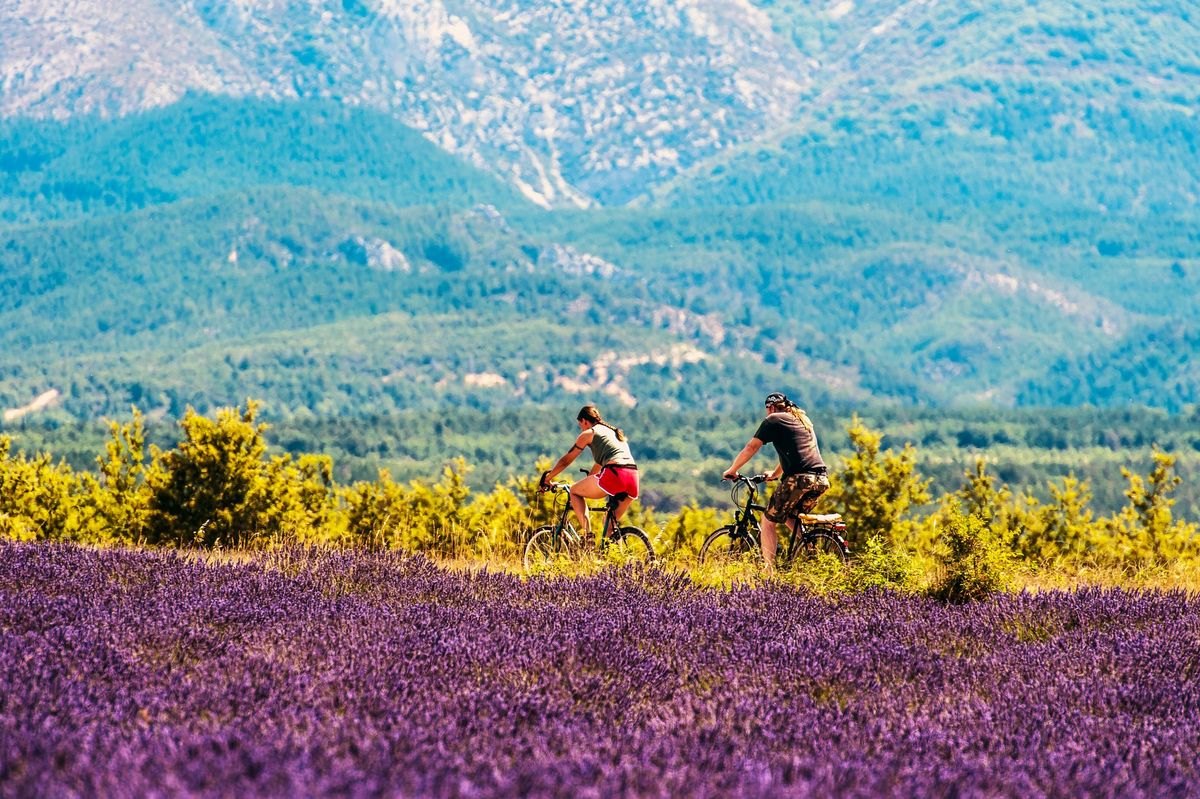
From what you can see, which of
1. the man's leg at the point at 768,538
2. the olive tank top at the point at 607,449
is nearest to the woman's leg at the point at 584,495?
the olive tank top at the point at 607,449

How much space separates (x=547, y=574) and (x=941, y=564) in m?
3.06

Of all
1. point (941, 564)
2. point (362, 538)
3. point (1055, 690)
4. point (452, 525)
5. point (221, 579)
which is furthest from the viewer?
point (452, 525)

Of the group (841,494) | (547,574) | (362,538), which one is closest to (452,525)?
(362,538)

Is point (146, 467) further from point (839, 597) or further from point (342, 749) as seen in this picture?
point (342, 749)

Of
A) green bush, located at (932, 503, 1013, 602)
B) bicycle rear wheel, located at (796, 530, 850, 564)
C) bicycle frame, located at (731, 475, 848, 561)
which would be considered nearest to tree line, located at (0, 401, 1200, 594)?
bicycle frame, located at (731, 475, 848, 561)

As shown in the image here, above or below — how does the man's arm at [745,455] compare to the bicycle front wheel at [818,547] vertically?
above

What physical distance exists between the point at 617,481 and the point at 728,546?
1.20 m

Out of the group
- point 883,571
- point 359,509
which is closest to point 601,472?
point 883,571

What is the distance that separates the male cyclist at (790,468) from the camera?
1480cm

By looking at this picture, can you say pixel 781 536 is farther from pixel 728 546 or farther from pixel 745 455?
pixel 745 455

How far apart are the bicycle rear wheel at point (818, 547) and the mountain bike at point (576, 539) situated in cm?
135

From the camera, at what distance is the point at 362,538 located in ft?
57.2

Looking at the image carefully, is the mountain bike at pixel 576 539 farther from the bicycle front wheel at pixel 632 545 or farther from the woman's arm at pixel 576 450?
the woman's arm at pixel 576 450

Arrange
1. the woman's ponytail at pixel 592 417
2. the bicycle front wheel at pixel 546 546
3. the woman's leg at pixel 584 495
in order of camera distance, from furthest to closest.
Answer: the woman's ponytail at pixel 592 417 < the woman's leg at pixel 584 495 < the bicycle front wheel at pixel 546 546
